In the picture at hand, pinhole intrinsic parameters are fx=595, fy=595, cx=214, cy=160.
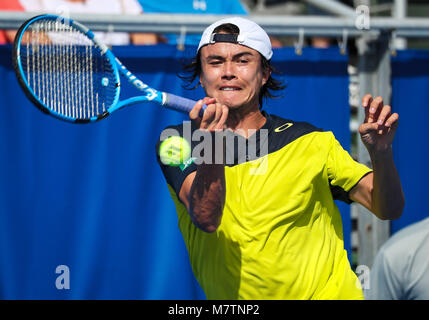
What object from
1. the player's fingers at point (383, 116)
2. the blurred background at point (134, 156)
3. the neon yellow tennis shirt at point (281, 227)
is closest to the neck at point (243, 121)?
the neon yellow tennis shirt at point (281, 227)

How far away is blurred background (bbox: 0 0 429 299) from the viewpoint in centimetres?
449

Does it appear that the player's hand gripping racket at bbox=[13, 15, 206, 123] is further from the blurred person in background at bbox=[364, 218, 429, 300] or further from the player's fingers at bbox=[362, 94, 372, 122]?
the blurred person in background at bbox=[364, 218, 429, 300]

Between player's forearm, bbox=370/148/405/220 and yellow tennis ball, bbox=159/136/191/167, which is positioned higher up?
yellow tennis ball, bbox=159/136/191/167

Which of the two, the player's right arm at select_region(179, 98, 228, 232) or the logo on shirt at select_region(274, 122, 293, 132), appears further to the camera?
the logo on shirt at select_region(274, 122, 293, 132)

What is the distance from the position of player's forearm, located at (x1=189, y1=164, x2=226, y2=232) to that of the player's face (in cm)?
52

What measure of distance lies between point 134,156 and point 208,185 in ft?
6.77

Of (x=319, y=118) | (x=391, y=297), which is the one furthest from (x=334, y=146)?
(x=319, y=118)

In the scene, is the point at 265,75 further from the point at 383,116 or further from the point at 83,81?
the point at 83,81

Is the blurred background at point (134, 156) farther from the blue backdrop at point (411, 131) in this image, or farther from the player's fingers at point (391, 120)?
the player's fingers at point (391, 120)

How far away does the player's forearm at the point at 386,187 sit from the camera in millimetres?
2730

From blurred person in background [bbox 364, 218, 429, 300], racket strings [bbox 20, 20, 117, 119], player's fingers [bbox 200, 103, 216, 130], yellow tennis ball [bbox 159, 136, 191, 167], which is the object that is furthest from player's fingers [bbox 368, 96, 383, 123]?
racket strings [bbox 20, 20, 117, 119]

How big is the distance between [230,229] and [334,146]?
0.69m

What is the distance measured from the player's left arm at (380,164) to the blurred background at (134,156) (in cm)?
164

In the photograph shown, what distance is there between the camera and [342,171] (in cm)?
298
